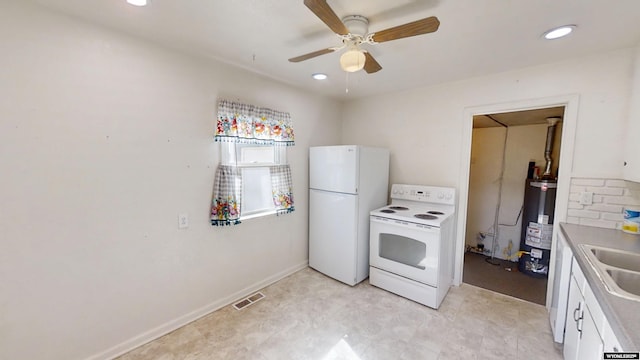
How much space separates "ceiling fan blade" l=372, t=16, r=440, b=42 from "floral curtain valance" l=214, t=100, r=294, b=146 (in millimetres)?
1436

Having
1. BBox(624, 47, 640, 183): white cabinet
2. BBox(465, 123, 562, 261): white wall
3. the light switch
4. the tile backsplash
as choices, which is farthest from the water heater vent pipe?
the light switch

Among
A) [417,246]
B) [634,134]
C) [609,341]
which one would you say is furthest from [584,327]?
[634,134]

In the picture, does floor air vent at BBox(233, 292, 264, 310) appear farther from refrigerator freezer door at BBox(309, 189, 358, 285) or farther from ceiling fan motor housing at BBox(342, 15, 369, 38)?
ceiling fan motor housing at BBox(342, 15, 369, 38)

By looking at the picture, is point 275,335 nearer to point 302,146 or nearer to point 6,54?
point 302,146

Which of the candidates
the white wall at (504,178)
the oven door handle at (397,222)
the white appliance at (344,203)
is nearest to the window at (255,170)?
the white appliance at (344,203)

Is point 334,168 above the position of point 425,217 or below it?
above

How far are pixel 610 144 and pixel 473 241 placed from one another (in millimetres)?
Result: 2418

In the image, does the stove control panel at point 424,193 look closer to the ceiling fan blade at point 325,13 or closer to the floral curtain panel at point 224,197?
the floral curtain panel at point 224,197

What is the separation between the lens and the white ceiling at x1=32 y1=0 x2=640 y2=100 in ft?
4.73

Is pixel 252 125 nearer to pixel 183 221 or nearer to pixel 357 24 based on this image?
pixel 183 221

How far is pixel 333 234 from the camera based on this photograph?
2.99 metres

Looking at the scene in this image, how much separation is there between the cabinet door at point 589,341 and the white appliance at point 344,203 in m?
1.79

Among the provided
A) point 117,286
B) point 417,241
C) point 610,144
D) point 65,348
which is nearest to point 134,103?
point 117,286

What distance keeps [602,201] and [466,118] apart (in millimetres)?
1298
